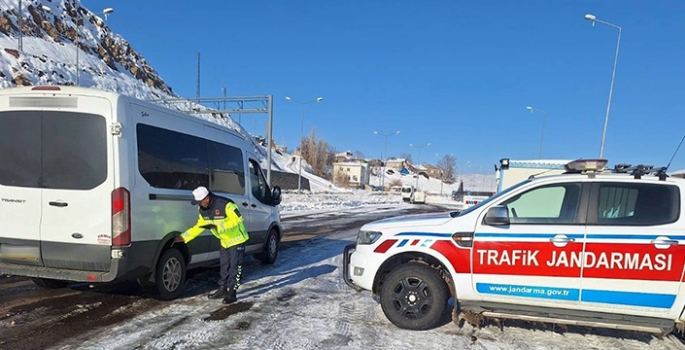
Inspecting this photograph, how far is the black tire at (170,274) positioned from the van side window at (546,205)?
430cm

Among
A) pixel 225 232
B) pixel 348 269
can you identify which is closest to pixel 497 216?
pixel 348 269

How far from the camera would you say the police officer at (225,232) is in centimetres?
511

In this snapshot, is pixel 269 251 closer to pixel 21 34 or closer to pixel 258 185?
pixel 258 185

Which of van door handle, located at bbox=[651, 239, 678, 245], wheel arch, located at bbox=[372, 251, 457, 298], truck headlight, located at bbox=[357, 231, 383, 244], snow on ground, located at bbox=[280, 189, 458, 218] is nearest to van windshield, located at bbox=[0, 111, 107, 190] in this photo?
truck headlight, located at bbox=[357, 231, 383, 244]

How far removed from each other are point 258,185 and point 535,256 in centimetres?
519

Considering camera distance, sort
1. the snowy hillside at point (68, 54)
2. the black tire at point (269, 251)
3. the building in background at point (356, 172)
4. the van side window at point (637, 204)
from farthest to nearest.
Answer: the building in background at point (356, 172), the snowy hillside at point (68, 54), the black tire at point (269, 251), the van side window at point (637, 204)

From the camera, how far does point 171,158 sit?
513 cm

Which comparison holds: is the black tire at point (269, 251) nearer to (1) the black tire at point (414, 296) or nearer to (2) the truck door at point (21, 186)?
(1) the black tire at point (414, 296)

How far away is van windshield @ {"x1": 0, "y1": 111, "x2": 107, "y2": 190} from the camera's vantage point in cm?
425

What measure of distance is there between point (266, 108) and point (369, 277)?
24364mm

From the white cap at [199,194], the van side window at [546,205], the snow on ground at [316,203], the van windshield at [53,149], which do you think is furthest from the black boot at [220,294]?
the snow on ground at [316,203]

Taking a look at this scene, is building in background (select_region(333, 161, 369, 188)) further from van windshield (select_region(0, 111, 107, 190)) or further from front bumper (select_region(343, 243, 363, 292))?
van windshield (select_region(0, 111, 107, 190))

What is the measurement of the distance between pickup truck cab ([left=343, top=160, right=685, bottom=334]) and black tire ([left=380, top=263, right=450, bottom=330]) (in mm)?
11

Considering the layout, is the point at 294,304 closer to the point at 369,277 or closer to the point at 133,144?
the point at 369,277
